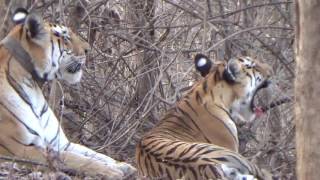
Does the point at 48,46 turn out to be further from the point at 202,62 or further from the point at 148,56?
the point at 148,56

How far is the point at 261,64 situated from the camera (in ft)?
28.1

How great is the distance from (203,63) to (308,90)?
3805mm

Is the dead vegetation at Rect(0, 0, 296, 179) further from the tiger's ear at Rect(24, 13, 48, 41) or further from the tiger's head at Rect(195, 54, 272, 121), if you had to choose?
the tiger's ear at Rect(24, 13, 48, 41)

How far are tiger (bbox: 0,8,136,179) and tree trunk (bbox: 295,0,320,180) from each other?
2.41 meters

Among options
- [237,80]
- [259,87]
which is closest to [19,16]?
[237,80]

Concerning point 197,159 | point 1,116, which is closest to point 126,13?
point 1,116

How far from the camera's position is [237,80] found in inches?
335

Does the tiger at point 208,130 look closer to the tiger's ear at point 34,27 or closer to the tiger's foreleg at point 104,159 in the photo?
the tiger's foreleg at point 104,159

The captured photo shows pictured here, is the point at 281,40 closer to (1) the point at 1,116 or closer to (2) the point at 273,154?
(2) the point at 273,154

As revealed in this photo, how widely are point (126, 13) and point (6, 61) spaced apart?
2.66 m

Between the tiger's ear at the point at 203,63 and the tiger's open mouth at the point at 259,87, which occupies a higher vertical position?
the tiger's ear at the point at 203,63

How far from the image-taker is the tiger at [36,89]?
7.26 metres

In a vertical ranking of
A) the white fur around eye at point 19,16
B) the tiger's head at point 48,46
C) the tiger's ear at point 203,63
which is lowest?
the tiger's ear at point 203,63

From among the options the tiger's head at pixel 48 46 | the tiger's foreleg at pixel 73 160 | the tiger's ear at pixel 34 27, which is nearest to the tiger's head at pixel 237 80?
the tiger's head at pixel 48 46
